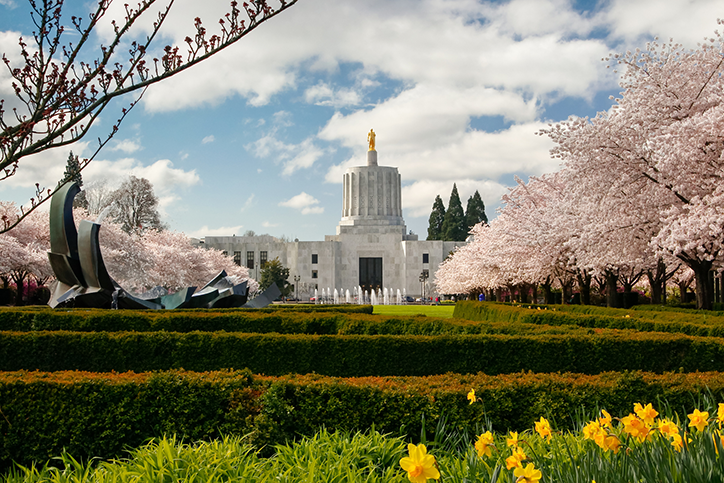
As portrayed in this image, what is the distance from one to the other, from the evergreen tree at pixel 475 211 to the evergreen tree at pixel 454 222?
3.52 ft

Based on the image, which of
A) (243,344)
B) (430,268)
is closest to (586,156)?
(243,344)

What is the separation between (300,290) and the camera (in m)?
75.2

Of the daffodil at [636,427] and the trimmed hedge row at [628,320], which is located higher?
the daffodil at [636,427]

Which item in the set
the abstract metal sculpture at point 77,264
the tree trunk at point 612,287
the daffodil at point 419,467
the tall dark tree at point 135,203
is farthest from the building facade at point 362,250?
the daffodil at point 419,467

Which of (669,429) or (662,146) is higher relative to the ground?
(662,146)

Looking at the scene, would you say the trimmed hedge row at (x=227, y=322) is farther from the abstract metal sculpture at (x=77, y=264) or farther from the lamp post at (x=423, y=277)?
the lamp post at (x=423, y=277)

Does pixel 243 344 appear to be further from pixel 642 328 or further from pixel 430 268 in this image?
pixel 430 268

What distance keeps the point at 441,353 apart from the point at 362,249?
70.4 m

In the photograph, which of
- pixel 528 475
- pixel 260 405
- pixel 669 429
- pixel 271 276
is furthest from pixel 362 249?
pixel 528 475

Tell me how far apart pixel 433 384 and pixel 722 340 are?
510cm

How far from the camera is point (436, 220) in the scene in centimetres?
8681

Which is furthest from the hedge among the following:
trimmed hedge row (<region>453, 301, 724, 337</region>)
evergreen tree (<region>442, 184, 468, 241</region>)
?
evergreen tree (<region>442, 184, 468, 241</region>)

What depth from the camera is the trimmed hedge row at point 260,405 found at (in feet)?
15.1

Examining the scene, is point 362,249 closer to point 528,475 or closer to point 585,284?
point 585,284
